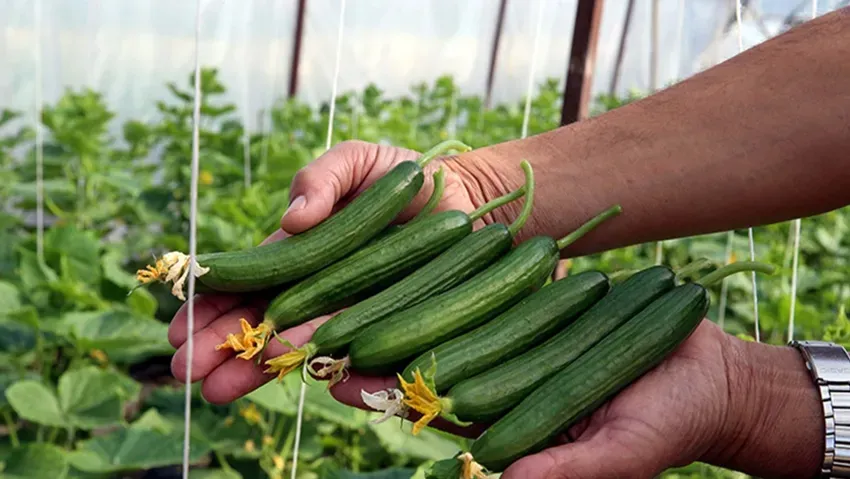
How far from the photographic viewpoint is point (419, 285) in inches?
72.7

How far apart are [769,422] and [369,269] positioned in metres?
0.81

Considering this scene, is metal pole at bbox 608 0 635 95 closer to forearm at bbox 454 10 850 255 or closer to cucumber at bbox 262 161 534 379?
forearm at bbox 454 10 850 255

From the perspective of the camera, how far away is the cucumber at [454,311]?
5.68 ft

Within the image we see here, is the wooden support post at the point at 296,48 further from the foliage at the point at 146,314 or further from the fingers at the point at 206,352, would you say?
the fingers at the point at 206,352

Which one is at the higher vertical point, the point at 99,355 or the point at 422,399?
the point at 422,399

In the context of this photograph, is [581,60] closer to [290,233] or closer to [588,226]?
[588,226]

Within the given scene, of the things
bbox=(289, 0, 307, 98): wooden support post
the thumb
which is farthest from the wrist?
bbox=(289, 0, 307, 98): wooden support post

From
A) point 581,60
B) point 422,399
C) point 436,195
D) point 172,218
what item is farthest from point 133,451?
point 172,218

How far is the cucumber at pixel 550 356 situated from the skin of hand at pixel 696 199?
12 cm

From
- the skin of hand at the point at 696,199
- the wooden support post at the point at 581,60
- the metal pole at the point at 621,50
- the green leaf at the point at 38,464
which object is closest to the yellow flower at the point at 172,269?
the skin of hand at the point at 696,199

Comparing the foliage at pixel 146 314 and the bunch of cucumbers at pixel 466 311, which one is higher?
the bunch of cucumbers at pixel 466 311

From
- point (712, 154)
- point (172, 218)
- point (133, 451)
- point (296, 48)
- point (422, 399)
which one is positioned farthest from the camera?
point (296, 48)

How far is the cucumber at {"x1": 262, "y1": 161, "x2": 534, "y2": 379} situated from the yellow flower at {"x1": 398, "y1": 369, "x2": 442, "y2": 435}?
202 mm

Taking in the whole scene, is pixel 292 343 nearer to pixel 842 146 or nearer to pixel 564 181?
pixel 564 181
